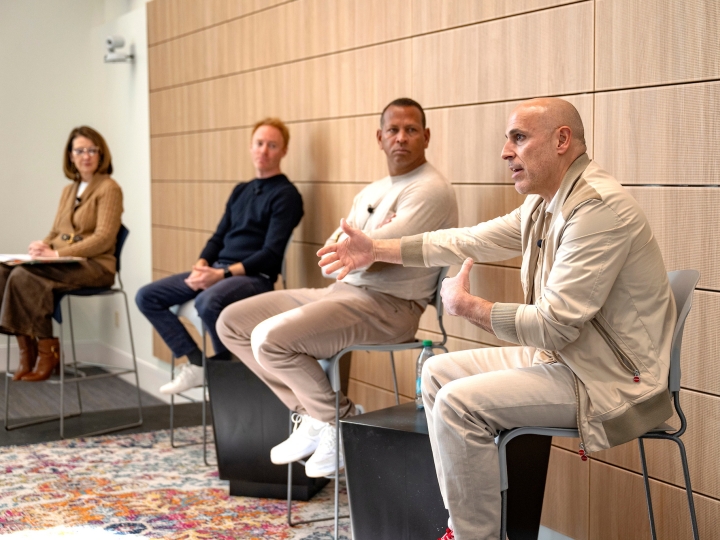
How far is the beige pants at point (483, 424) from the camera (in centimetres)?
205

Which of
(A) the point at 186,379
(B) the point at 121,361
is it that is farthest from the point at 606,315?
(B) the point at 121,361

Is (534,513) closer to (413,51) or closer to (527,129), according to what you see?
(527,129)

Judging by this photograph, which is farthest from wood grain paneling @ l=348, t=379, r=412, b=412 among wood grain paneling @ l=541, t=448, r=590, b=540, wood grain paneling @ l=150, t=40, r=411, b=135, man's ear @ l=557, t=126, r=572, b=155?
man's ear @ l=557, t=126, r=572, b=155

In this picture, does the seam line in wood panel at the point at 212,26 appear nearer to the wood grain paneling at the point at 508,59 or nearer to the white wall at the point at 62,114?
the white wall at the point at 62,114

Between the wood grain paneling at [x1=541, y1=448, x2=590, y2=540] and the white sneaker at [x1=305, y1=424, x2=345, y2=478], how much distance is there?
0.77 m

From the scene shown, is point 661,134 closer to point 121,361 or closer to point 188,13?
point 188,13

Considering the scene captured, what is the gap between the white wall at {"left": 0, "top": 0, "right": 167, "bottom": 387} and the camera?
6.12 metres

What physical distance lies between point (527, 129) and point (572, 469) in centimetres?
127

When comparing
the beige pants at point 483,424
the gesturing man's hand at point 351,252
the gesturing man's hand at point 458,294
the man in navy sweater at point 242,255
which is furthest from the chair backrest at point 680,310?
the man in navy sweater at point 242,255

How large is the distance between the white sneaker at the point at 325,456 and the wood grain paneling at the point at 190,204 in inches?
86.4

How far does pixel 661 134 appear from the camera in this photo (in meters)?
2.42

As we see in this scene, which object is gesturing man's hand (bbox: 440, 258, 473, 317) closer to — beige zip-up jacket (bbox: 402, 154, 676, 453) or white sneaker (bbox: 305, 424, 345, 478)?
beige zip-up jacket (bbox: 402, 154, 676, 453)

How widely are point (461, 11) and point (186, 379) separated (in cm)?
207

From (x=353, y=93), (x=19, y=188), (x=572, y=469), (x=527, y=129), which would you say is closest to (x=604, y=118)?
(x=527, y=129)
